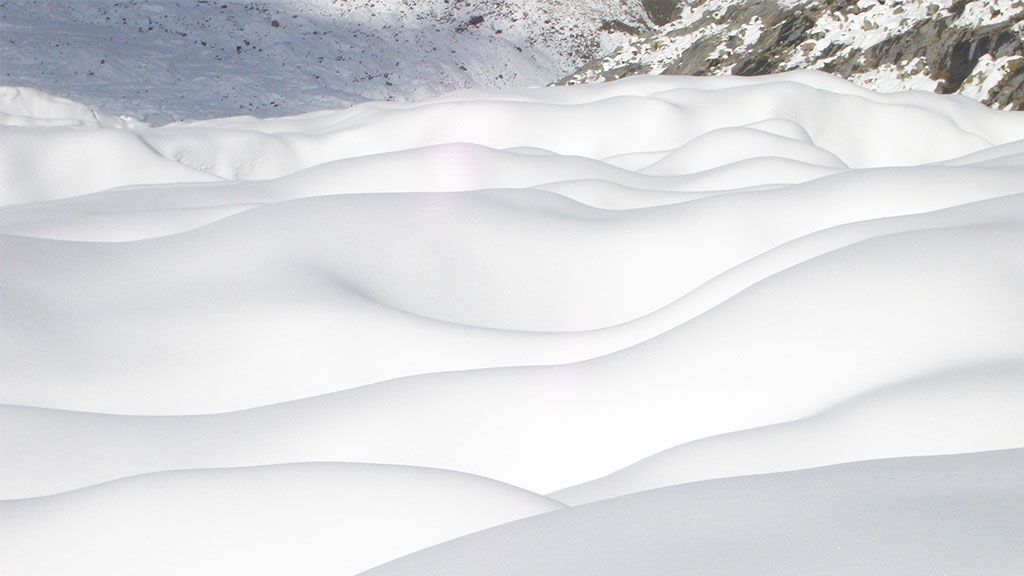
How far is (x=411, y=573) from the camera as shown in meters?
0.84

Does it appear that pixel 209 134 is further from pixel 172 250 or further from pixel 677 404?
pixel 677 404

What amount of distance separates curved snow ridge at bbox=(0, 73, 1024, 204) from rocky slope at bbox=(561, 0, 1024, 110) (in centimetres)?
103

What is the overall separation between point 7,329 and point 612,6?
14691 millimetres

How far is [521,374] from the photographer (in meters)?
1.46

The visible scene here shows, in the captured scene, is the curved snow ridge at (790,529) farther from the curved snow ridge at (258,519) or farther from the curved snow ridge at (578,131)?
the curved snow ridge at (578,131)

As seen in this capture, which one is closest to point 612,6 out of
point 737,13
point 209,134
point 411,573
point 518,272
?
point 737,13

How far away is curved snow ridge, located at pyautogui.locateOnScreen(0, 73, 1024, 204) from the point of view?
3424 mm

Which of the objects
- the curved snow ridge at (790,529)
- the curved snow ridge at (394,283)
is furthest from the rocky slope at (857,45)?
the curved snow ridge at (790,529)

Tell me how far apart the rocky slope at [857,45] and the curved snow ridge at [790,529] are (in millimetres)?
4136

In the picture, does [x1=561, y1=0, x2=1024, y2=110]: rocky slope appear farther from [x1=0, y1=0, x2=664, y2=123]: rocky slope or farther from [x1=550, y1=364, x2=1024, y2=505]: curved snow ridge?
[x1=0, y1=0, x2=664, y2=123]: rocky slope

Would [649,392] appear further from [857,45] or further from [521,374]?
[857,45]

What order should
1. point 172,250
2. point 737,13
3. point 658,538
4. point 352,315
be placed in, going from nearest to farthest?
point 658,538
point 352,315
point 172,250
point 737,13

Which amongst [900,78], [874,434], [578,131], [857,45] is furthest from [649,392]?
[857,45]

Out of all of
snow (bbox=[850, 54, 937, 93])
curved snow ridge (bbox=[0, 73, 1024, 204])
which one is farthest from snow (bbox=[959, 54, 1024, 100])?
curved snow ridge (bbox=[0, 73, 1024, 204])
